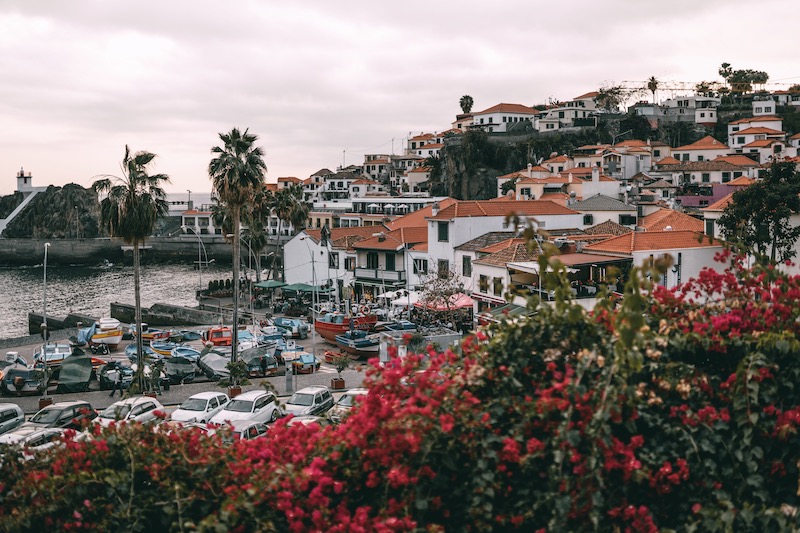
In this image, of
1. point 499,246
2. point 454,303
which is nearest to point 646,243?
point 499,246

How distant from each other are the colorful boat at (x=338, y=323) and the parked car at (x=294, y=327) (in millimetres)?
1707

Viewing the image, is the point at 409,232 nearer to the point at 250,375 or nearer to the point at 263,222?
the point at 263,222

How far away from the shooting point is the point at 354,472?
8219 mm

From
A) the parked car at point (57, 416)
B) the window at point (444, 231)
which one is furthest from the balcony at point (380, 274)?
the parked car at point (57, 416)

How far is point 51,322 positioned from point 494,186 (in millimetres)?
77975

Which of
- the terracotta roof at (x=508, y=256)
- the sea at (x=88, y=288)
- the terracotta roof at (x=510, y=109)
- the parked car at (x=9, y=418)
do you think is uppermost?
the terracotta roof at (x=510, y=109)

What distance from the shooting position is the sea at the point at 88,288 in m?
77.4

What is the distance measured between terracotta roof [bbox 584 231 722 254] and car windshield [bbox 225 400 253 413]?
75.2 feet

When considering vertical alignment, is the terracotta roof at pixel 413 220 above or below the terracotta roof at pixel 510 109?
below

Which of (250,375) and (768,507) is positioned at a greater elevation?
(768,507)

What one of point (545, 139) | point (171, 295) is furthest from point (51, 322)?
point (545, 139)

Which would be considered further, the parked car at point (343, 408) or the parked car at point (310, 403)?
the parked car at point (310, 403)

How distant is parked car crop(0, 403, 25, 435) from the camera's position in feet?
78.4

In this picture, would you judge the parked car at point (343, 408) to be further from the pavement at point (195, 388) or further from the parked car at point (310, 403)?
the pavement at point (195, 388)
